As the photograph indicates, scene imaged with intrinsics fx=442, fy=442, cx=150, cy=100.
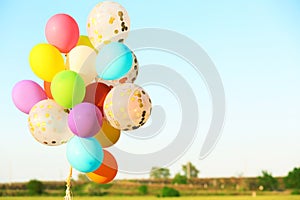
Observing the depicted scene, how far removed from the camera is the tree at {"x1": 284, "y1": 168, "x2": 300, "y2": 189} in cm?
1395

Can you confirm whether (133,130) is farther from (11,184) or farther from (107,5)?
(11,184)

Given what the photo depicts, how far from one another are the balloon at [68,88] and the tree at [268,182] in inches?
455

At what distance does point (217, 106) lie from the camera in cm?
393

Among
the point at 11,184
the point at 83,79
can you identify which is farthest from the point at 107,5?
the point at 11,184

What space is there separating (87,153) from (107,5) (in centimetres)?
124

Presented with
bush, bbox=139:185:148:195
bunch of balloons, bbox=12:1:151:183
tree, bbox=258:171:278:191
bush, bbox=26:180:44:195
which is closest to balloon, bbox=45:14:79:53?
bunch of balloons, bbox=12:1:151:183

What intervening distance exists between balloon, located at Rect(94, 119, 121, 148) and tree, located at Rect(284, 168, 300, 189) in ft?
37.3

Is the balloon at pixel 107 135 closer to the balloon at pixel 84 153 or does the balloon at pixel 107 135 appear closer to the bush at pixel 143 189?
the balloon at pixel 84 153

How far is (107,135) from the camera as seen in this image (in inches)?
148

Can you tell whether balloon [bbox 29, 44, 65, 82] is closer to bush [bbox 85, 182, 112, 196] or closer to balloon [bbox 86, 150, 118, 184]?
balloon [bbox 86, 150, 118, 184]

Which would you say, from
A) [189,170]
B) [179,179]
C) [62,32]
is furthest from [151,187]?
[62,32]

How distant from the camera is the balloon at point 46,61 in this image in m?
3.62

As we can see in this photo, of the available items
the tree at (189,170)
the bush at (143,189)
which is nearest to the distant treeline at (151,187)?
the bush at (143,189)

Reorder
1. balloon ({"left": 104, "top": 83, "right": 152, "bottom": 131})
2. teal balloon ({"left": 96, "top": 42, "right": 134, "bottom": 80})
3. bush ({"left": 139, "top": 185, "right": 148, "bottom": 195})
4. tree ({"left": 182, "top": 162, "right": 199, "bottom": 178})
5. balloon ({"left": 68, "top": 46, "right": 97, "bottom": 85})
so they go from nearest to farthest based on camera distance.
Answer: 1. balloon ({"left": 104, "top": 83, "right": 152, "bottom": 131})
2. teal balloon ({"left": 96, "top": 42, "right": 134, "bottom": 80})
3. balloon ({"left": 68, "top": 46, "right": 97, "bottom": 85})
4. bush ({"left": 139, "top": 185, "right": 148, "bottom": 195})
5. tree ({"left": 182, "top": 162, "right": 199, "bottom": 178})
